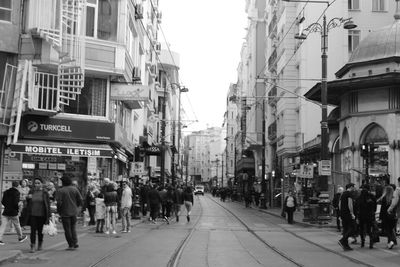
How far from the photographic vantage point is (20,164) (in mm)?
23922

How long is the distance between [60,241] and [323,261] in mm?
7417

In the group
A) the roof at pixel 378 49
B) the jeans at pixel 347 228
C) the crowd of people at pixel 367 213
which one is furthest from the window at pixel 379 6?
the jeans at pixel 347 228

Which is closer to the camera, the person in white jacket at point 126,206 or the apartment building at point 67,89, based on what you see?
the person in white jacket at point 126,206

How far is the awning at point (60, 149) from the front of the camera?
2352 centimetres

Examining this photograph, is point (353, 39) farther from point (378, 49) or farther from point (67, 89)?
point (67, 89)

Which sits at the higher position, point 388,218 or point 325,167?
point 325,167

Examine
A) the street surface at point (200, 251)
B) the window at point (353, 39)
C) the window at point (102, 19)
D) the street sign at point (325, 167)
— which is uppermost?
the window at point (353, 39)

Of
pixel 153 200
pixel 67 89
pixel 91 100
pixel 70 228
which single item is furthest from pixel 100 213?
pixel 91 100

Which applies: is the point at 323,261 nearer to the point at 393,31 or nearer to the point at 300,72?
the point at 393,31

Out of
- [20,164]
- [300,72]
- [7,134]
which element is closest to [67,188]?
[7,134]

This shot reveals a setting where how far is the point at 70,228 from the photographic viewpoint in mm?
13617

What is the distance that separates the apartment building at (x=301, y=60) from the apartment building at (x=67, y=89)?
474 inches

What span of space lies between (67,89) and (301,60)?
23.0m

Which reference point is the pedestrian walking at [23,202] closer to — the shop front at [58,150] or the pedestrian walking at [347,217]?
the shop front at [58,150]
